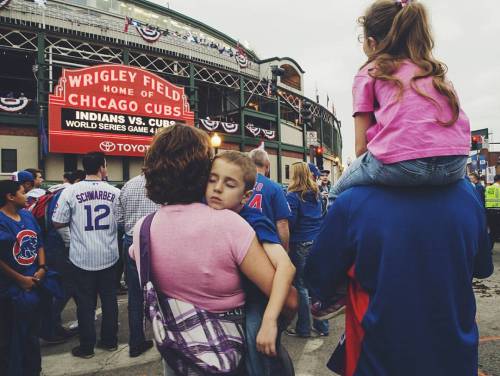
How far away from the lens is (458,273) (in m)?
1.28

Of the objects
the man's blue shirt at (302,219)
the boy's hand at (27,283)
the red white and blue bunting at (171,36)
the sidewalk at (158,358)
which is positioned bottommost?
the sidewalk at (158,358)

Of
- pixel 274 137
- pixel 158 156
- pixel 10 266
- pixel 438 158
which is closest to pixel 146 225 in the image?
pixel 158 156

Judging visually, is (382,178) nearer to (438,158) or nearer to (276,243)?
(438,158)

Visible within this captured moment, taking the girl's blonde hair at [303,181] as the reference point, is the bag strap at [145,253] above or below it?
below

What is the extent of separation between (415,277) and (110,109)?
19.5 m

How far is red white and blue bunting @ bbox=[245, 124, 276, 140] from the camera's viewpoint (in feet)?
83.7

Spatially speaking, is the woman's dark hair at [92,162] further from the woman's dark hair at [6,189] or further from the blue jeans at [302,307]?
the blue jeans at [302,307]

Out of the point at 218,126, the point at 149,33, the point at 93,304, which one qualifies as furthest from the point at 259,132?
the point at 93,304

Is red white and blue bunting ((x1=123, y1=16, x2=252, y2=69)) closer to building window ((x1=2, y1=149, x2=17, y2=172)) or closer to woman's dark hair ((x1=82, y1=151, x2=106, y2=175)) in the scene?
building window ((x1=2, y1=149, x2=17, y2=172))

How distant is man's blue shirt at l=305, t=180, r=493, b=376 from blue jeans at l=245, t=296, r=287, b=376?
383 mm

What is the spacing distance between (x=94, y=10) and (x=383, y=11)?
27.7 metres

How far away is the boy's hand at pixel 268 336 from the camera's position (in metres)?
1.48

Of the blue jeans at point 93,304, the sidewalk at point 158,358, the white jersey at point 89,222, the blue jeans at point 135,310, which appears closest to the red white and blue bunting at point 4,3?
the white jersey at point 89,222

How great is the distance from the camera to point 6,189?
11.3ft
